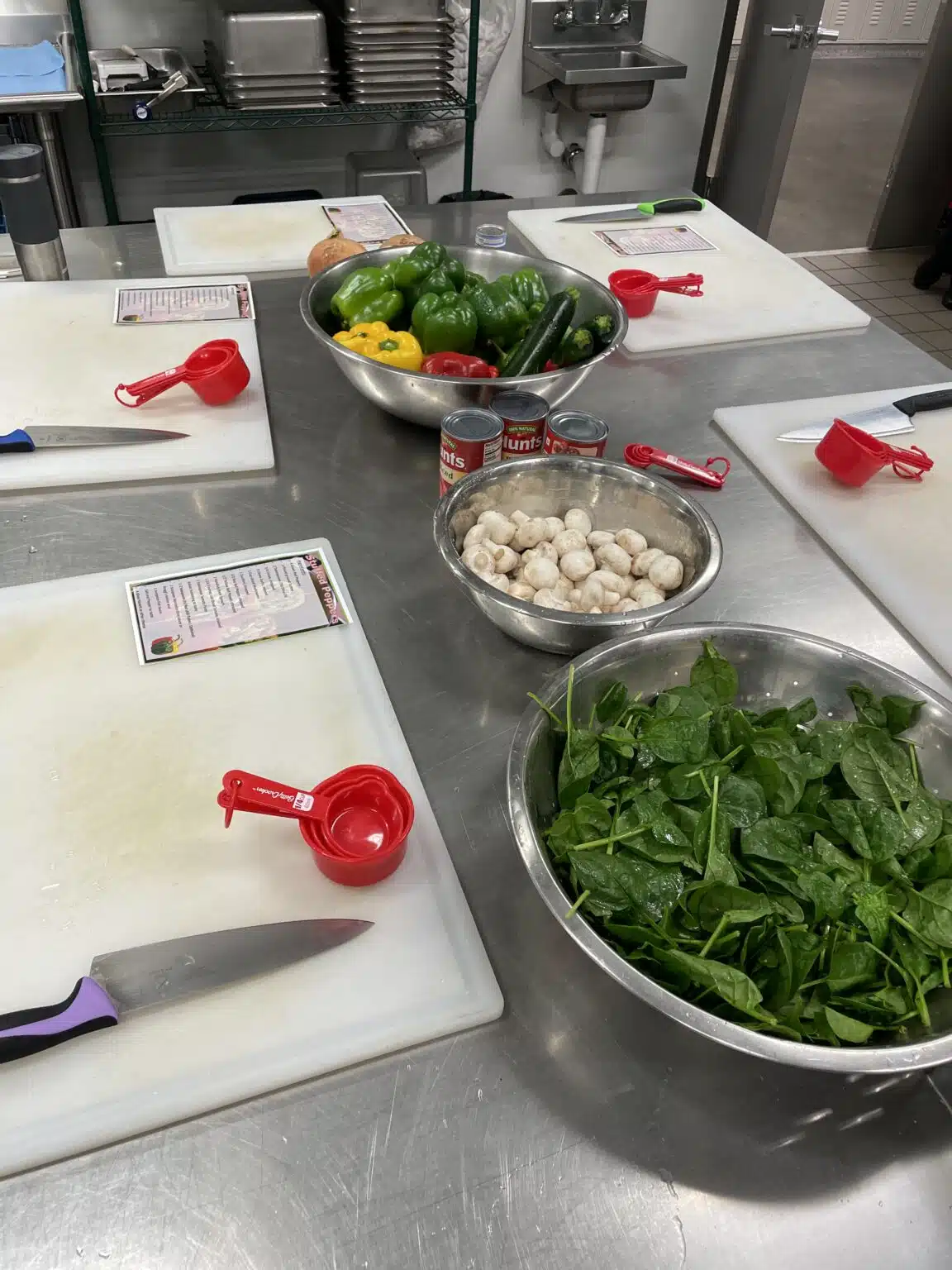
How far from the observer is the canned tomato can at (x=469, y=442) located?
2.98 ft

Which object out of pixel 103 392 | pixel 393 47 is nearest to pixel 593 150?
pixel 393 47

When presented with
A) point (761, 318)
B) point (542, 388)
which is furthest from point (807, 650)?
point (761, 318)

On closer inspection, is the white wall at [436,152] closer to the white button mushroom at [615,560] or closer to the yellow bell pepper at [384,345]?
the yellow bell pepper at [384,345]

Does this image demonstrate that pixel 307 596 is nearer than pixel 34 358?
Yes

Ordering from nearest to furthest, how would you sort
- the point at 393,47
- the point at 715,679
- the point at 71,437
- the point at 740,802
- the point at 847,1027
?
1. the point at 847,1027
2. the point at 740,802
3. the point at 715,679
4. the point at 71,437
5. the point at 393,47

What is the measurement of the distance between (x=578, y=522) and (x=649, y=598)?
120 mm

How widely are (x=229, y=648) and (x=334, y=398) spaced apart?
512 mm

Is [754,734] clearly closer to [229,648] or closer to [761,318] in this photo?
[229,648]

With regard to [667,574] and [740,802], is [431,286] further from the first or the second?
[740,802]

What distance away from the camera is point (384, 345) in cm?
111

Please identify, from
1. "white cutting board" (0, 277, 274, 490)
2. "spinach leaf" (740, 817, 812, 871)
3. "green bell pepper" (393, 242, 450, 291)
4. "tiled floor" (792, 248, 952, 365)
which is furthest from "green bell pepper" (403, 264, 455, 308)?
"tiled floor" (792, 248, 952, 365)

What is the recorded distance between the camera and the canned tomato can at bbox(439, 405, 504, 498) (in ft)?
2.98

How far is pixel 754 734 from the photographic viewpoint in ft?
2.17

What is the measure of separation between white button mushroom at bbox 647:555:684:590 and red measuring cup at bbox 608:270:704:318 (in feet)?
2.28
